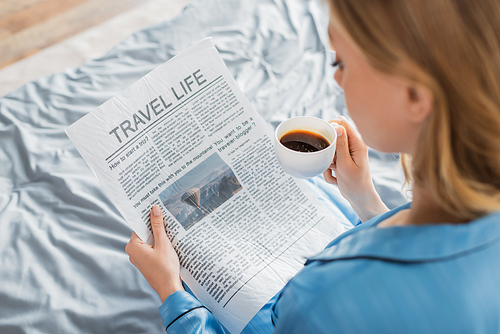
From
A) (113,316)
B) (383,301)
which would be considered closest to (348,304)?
(383,301)

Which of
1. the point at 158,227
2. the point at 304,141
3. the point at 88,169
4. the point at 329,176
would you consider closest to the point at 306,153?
the point at 304,141

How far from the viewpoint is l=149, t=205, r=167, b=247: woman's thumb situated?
0.70 metres

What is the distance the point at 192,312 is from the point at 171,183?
24cm

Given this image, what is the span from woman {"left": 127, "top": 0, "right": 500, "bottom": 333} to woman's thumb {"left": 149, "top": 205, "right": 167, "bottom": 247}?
321 mm

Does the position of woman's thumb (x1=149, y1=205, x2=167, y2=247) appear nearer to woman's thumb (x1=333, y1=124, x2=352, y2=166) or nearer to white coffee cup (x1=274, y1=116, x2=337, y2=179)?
white coffee cup (x1=274, y1=116, x2=337, y2=179)

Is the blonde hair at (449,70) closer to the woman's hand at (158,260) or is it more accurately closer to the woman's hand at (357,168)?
the woman's hand at (357,168)

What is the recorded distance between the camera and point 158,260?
0.68 meters

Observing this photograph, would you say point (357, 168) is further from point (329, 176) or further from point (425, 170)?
point (425, 170)

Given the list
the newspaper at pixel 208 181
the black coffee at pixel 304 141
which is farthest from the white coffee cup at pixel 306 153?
the newspaper at pixel 208 181

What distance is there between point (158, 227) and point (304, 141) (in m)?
0.32

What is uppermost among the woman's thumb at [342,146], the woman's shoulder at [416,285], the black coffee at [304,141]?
the black coffee at [304,141]

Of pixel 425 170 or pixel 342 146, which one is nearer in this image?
pixel 425 170

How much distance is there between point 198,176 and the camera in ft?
2.50

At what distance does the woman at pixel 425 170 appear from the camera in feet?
1.18
